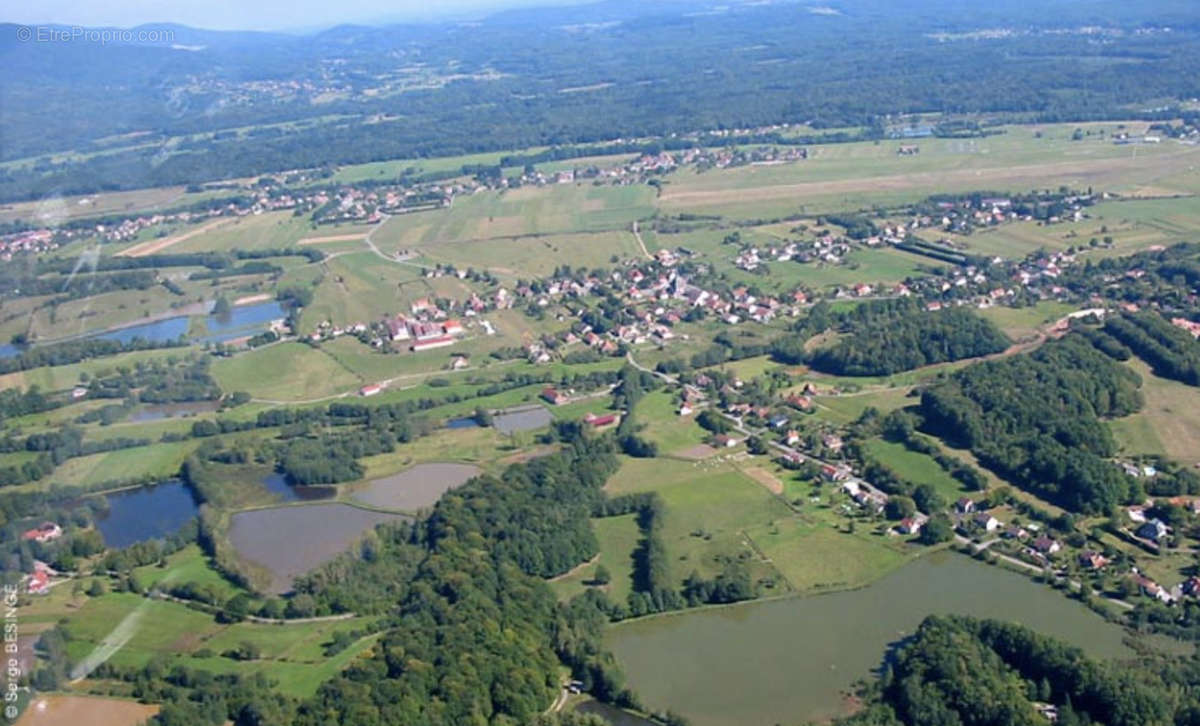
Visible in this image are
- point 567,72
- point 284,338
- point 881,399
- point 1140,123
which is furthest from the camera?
point 567,72

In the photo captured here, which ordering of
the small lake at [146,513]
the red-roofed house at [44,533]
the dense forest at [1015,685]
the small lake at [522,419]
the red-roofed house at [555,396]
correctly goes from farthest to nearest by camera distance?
1. the red-roofed house at [555,396]
2. the small lake at [522,419]
3. the small lake at [146,513]
4. the red-roofed house at [44,533]
5. the dense forest at [1015,685]

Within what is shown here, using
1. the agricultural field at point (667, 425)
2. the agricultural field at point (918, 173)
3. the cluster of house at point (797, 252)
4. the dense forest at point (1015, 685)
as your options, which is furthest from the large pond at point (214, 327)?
the dense forest at point (1015, 685)

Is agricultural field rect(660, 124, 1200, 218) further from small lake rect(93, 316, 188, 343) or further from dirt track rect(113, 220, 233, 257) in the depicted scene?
small lake rect(93, 316, 188, 343)

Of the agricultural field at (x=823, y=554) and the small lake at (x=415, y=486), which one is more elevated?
the agricultural field at (x=823, y=554)

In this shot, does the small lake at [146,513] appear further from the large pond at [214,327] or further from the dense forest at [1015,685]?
the dense forest at [1015,685]

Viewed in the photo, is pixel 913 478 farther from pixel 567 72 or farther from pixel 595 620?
pixel 567 72

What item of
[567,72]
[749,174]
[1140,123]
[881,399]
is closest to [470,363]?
[881,399]
